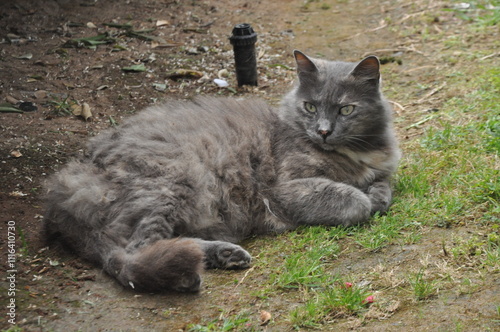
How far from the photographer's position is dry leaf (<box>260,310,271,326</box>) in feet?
9.48

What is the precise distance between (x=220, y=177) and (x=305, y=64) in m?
1.11

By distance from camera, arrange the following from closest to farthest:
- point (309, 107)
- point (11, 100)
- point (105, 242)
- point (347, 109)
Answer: point (105, 242) → point (347, 109) → point (309, 107) → point (11, 100)

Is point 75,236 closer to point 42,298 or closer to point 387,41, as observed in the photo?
point 42,298

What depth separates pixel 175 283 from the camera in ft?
10.3

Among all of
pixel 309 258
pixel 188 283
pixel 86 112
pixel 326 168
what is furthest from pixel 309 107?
pixel 86 112

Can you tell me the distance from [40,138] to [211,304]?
2.56 meters

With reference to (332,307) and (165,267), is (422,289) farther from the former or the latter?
(165,267)

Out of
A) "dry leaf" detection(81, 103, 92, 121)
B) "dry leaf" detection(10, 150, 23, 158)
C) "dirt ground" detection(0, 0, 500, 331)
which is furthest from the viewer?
"dry leaf" detection(81, 103, 92, 121)

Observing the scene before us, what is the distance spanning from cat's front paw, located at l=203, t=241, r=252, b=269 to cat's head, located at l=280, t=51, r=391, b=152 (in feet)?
3.60

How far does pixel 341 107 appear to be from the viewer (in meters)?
4.17

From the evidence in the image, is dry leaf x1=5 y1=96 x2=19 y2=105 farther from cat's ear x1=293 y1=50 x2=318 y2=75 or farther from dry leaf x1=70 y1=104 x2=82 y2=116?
cat's ear x1=293 y1=50 x2=318 y2=75

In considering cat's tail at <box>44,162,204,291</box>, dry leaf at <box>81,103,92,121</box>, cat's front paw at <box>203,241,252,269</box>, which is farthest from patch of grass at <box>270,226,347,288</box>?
dry leaf at <box>81,103,92,121</box>

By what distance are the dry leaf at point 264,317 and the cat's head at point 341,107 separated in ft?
5.11

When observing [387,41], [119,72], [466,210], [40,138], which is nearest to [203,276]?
A: [466,210]
